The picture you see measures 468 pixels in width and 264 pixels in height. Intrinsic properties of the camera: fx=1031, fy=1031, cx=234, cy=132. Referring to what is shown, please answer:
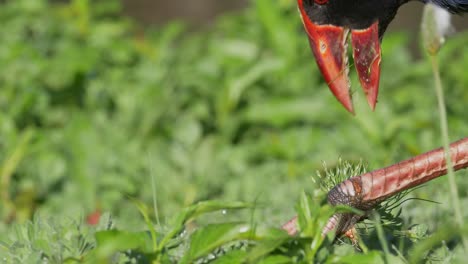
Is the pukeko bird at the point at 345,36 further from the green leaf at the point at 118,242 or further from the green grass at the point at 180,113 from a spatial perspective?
the green leaf at the point at 118,242

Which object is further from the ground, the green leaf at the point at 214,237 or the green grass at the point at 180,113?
the green leaf at the point at 214,237

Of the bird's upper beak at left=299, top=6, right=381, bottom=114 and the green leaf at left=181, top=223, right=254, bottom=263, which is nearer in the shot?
the green leaf at left=181, top=223, right=254, bottom=263

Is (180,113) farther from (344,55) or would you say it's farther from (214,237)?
(214,237)

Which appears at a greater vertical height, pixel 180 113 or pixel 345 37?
pixel 345 37

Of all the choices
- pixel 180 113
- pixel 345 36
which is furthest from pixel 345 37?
pixel 180 113

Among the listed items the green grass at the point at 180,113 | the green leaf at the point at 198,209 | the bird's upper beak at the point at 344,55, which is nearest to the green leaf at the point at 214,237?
the green leaf at the point at 198,209

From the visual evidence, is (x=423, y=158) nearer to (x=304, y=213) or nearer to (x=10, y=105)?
(x=304, y=213)

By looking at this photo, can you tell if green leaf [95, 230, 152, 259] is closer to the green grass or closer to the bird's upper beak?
the bird's upper beak

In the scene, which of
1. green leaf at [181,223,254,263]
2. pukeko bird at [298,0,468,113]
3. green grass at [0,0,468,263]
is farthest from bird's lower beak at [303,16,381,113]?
green leaf at [181,223,254,263]
